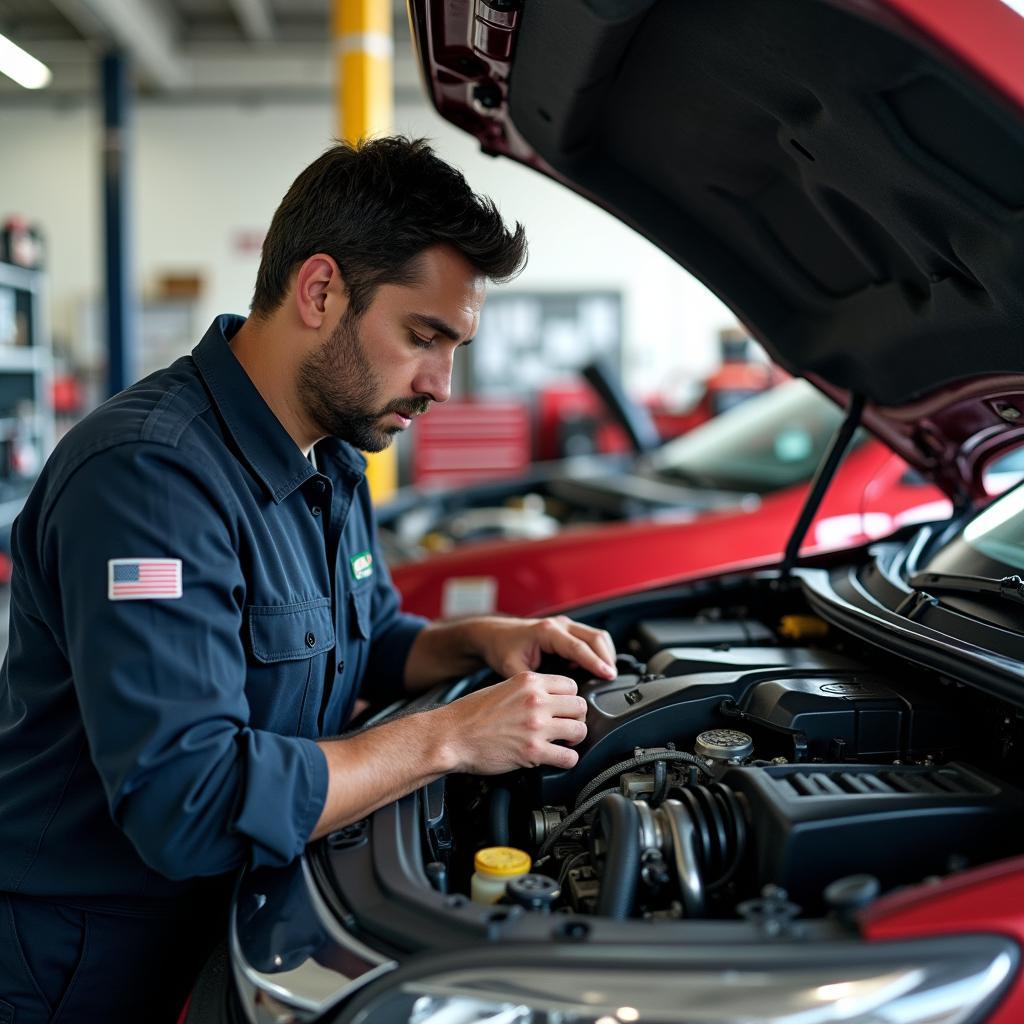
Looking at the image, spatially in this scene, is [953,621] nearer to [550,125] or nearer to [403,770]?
[403,770]

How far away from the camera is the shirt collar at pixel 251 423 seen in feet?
4.42

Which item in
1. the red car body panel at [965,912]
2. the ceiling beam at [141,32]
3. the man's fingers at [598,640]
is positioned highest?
the ceiling beam at [141,32]

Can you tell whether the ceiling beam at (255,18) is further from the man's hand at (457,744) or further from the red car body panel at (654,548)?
the man's hand at (457,744)

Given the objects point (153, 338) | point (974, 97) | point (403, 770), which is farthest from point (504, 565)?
point (153, 338)

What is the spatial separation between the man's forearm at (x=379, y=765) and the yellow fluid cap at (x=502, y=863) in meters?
0.14

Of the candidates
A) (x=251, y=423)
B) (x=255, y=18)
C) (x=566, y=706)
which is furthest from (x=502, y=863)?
(x=255, y=18)

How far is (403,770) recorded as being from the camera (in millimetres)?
1206

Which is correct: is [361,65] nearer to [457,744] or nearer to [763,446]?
[763,446]

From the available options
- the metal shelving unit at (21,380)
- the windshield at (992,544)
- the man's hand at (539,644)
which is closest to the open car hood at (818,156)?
the windshield at (992,544)

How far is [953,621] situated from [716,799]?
47 centimetres

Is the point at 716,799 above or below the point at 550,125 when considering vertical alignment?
below

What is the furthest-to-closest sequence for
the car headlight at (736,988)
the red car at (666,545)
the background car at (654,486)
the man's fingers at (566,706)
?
the background car at (654,486), the red car at (666,545), the man's fingers at (566,706), the car headlight at (736,988)

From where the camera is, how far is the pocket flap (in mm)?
1308

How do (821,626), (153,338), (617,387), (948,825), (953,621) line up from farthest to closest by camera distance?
(153,338), (617,387), (821,626), (953,621), (948,825)
